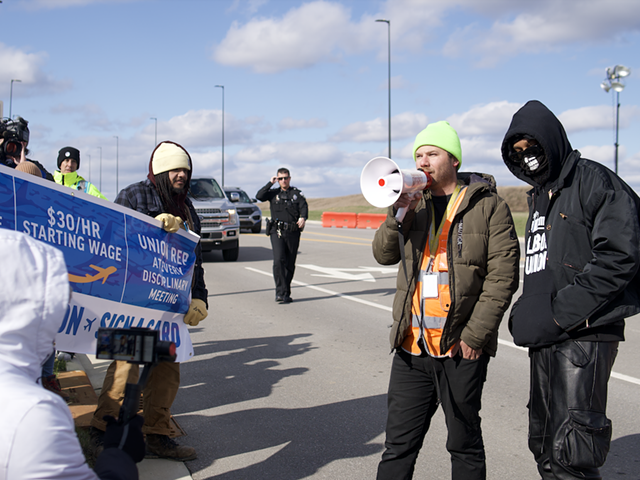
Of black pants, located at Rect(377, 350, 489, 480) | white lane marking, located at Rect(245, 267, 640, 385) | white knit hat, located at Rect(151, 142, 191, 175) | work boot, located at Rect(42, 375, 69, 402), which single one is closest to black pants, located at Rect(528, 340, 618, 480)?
black pants, located at Rect(377, 350, 489, 480)

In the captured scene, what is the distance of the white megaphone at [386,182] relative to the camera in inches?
111

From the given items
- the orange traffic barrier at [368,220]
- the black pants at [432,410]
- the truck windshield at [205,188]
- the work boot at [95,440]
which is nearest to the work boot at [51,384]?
the work boot at [95,440]

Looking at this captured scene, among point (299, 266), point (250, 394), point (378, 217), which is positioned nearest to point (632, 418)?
point (250, 394)

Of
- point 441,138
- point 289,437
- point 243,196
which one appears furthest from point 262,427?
point 243,196

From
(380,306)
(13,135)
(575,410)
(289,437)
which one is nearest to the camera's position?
(575,410)

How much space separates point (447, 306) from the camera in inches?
117

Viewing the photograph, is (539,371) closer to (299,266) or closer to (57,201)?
(57,201)

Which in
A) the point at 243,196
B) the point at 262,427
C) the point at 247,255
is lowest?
the point at 262,427

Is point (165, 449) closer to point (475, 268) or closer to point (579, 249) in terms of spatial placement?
point (475, 268)

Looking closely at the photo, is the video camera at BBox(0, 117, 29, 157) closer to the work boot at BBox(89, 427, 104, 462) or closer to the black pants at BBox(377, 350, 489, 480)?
the work boot at BBox(89, 427, 104, 462)

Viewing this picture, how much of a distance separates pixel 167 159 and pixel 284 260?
6050 millimetres

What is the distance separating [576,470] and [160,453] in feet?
8.32

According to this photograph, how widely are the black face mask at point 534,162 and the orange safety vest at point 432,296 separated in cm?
32

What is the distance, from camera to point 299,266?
14883mm
